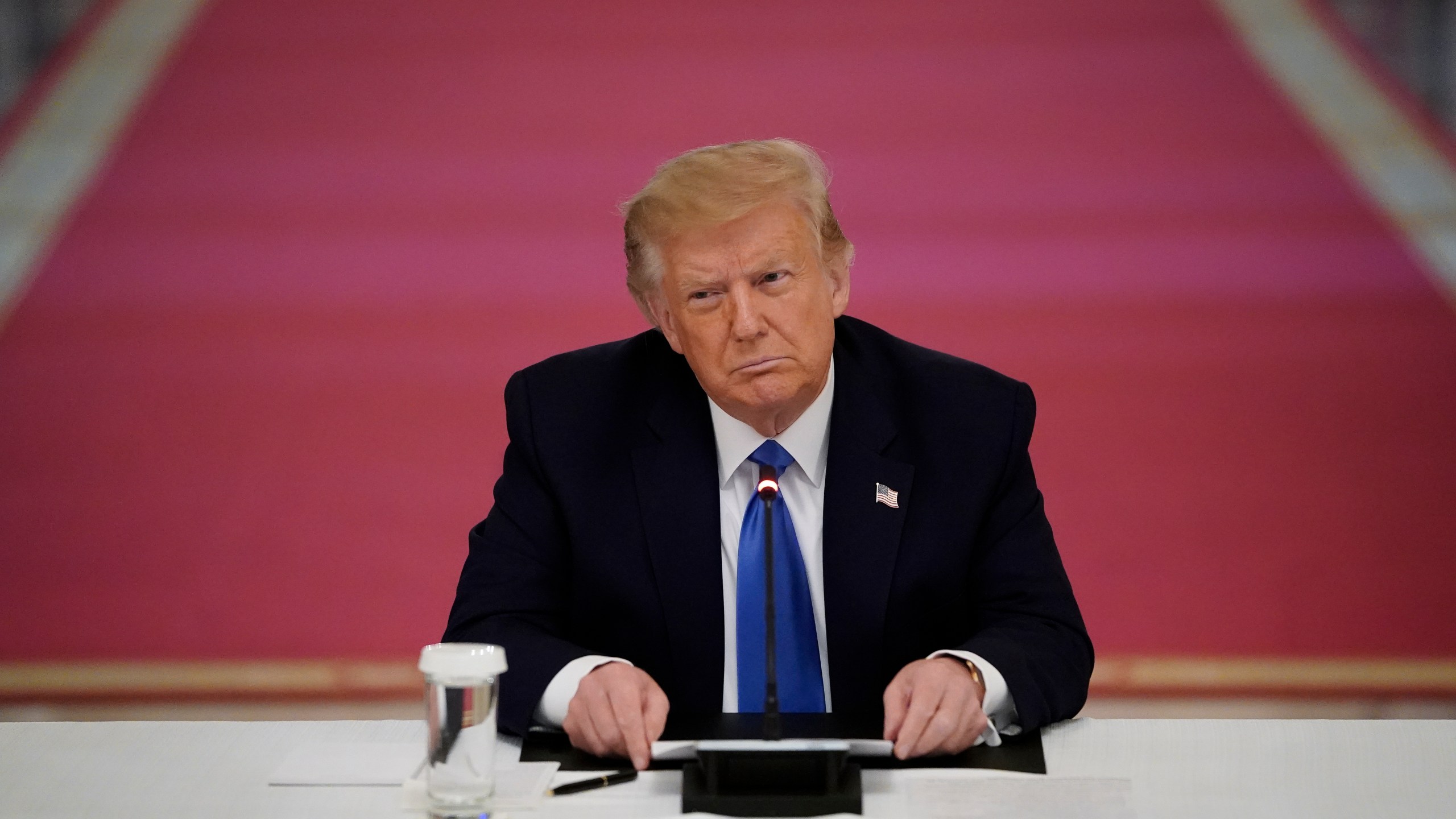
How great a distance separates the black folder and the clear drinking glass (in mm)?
176

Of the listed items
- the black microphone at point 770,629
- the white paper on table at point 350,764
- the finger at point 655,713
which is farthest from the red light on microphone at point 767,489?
the white paper on table at point 350,764

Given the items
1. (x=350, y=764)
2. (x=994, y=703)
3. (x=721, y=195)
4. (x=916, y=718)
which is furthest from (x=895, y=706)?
(x=721, y=195)

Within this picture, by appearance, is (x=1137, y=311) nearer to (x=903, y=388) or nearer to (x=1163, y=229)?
(x=1163, y=229)

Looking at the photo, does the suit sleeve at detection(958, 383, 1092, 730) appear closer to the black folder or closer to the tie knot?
the black folder

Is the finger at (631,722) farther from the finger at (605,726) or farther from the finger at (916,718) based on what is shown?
the finger at (916,718)

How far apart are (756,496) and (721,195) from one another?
1.43 ft

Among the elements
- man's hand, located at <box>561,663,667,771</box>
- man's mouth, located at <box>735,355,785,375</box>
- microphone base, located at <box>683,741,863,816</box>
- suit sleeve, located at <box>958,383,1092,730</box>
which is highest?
man's mouth, located at <box>735,355,785,375</box>

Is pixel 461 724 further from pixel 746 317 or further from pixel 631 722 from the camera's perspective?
pixel 746 317

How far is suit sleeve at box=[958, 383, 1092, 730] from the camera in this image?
1.74m

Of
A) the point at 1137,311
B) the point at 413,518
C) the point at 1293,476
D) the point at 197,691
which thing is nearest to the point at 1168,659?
the point at 1293,476

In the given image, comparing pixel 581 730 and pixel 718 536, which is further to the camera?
pixel 718 536

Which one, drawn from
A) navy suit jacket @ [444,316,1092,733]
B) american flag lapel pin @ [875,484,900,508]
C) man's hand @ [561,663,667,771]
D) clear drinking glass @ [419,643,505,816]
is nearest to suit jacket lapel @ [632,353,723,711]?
navy suit jacket @ [444,316,1092,733]

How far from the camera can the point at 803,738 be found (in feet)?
5.28

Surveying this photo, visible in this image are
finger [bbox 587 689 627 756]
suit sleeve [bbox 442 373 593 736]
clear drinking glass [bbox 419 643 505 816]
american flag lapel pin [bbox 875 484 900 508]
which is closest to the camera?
clear drinking glass [bbox 419 643 505 816]
